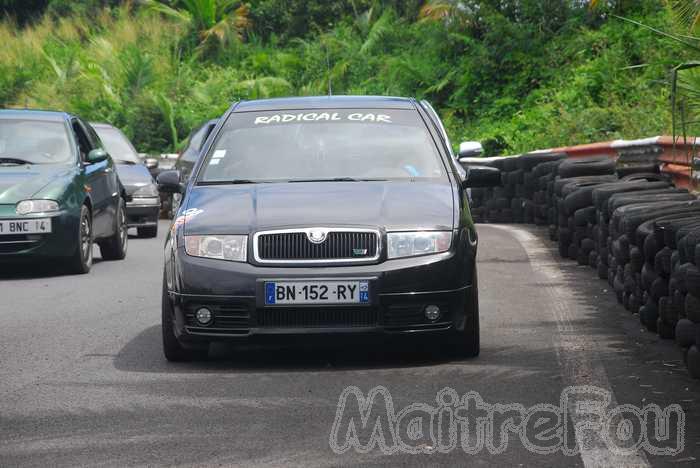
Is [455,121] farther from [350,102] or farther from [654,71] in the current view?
[350,102]

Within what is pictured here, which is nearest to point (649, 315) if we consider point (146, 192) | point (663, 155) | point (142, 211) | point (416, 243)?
point (416, 243)

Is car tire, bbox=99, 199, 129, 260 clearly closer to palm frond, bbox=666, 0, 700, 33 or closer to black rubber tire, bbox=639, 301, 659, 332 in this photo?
black rubber tire, bbox=639, 301, 659, 332

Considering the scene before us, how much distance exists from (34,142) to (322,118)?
5.93m

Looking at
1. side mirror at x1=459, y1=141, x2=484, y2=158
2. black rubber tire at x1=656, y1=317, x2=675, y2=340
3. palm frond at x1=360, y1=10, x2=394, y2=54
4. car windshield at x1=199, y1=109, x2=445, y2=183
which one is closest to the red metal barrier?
side mirror at x1=459, y1=141, x2=484, y2=158

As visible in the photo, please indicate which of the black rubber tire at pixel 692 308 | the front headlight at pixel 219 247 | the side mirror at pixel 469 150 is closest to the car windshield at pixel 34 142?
the side mirror at pixel 469 150

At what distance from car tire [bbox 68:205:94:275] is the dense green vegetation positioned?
937 cm

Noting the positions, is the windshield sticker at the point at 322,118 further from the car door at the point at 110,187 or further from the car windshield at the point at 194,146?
the car windshield at the point at 194,146

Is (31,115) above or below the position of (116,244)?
above

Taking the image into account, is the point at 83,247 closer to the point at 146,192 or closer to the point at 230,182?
the point at 230,182

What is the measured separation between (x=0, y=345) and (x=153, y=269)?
5.43 meters

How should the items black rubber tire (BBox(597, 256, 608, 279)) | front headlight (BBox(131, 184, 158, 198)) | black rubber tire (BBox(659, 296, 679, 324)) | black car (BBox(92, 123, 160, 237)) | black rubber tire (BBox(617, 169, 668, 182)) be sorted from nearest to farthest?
black rubber tire (BBox(659, 296, 679, 324))
black rubber tire (BBox(597, 256, 608, 279))
black rubber tire (BBox(617, 169, 668, 182))
black car (BBox(92, 123, 160, 237))
front headlight (BBox(131, 184, 158, 198))

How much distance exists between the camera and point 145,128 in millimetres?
36031

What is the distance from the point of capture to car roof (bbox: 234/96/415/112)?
30.6 ft

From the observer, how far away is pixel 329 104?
9344 millimetres
